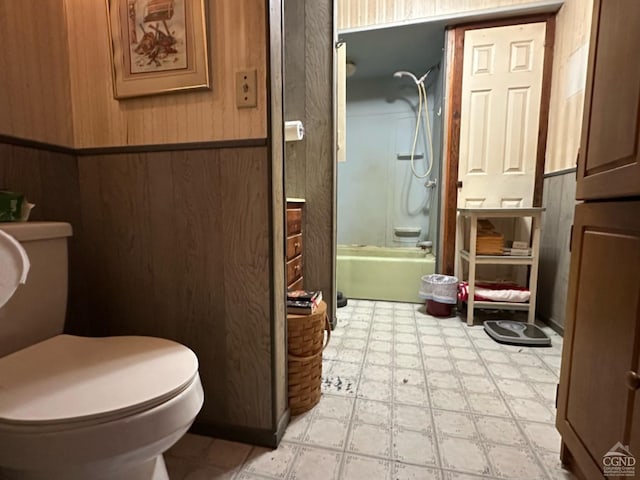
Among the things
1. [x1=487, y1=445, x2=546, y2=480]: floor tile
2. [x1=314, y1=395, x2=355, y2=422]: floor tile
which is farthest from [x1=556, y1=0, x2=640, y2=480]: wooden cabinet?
[x1=314, y1=395, x2=355, y2=422]: floor tile

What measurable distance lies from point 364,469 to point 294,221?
122cm

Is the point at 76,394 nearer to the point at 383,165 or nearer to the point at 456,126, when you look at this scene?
the point at 456,126

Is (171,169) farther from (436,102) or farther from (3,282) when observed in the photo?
(436,102)

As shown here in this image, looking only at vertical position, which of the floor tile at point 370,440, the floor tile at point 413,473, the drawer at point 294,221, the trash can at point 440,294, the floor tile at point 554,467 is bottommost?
the floor tile at point 370,440

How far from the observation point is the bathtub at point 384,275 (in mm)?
2592

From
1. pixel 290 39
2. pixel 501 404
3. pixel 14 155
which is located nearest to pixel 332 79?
pixel 290 39

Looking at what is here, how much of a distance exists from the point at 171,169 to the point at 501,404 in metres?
1.55

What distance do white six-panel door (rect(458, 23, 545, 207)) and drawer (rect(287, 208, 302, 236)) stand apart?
134 cm

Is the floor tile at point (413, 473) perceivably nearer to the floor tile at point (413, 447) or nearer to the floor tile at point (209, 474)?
the floor tile at point (413, 447)

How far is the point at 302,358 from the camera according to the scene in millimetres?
1225

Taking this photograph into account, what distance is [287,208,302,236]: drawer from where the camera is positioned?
1721mm

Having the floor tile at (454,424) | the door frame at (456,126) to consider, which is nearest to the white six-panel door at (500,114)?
the door frame at (456,126)

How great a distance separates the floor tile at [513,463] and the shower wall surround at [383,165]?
225cm

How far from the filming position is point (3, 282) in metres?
0.59
